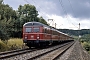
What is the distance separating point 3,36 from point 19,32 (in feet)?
140

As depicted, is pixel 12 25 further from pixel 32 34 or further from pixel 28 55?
pixel 28 55

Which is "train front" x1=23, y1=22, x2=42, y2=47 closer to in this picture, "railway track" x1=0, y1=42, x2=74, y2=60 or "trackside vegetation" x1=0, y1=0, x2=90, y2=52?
"trackside vegetation" x1=0, y1=0, x2=90, y2=52

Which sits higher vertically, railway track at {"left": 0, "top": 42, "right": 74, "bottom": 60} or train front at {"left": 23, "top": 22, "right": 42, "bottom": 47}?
train front at {"left": 23, "top": 22, "right": 42, "bottom": 47}

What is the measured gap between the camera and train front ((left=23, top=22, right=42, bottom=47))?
25781mm

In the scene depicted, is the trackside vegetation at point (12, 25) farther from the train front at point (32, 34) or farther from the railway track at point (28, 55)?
the railway track at point (28, 55)

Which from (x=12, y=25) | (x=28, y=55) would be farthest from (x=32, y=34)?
(x=28, y=55)

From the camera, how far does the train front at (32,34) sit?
25.8 metres

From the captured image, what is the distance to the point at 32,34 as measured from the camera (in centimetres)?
2586

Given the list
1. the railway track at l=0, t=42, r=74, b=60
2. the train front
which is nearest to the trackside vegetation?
the train front

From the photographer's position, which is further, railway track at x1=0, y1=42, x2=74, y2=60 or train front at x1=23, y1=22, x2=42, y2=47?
train front at x1=23, y1=22, x2=42, y2=47

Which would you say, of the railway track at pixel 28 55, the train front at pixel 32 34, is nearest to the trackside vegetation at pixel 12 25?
the train front at pixel 32 34

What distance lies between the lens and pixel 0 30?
2423 cm

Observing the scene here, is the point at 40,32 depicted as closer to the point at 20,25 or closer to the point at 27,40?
the point at 27,40

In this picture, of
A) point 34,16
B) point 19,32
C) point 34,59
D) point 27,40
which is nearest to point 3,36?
point 27,40
